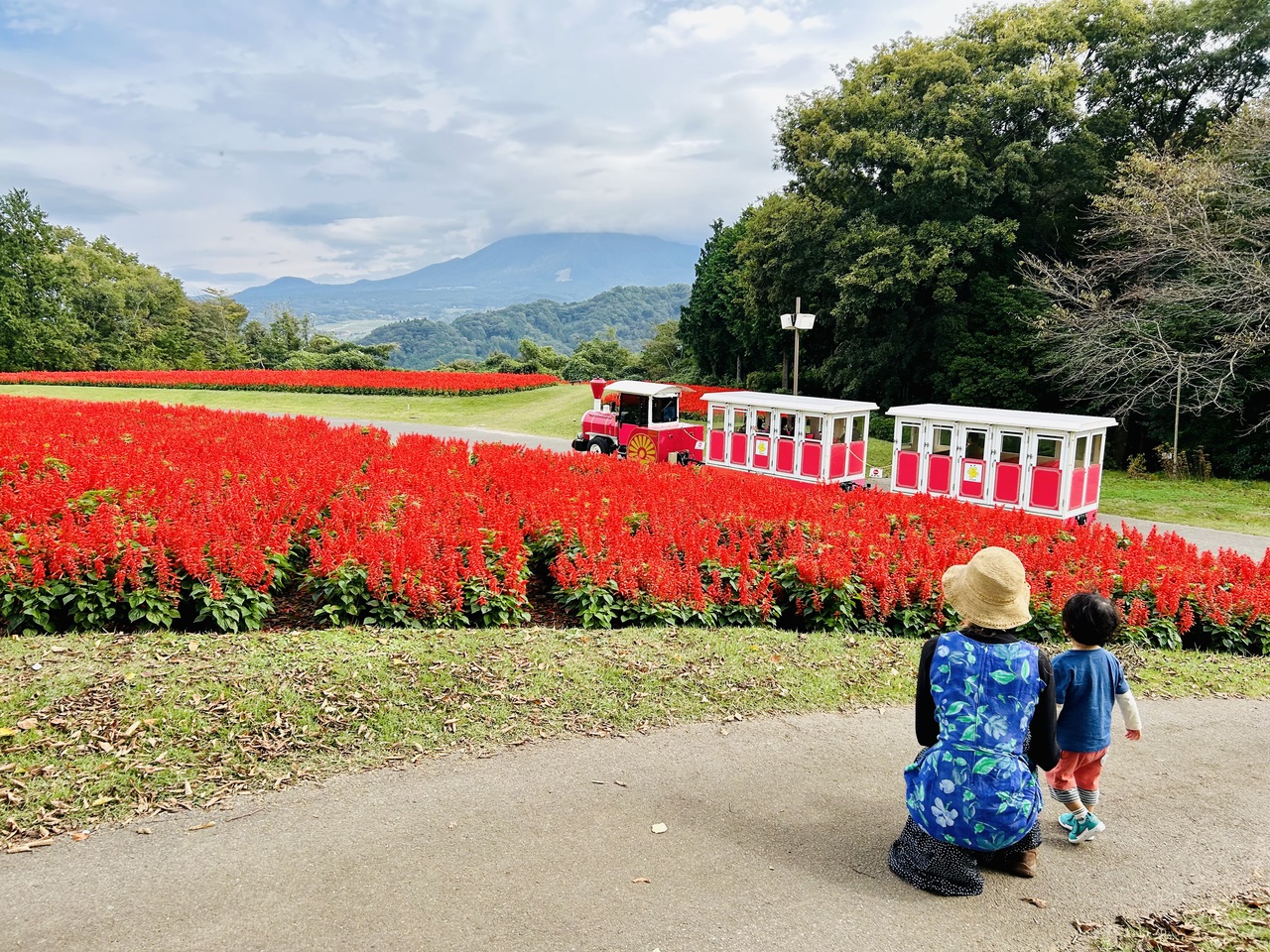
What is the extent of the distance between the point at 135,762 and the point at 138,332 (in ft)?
239

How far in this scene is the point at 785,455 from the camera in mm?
17297

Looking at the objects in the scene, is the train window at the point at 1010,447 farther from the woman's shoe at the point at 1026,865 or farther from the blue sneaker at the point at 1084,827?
the woman's shoe at the point at 1026,865

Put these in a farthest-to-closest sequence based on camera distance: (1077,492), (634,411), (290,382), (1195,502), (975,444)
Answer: (290,382), (634,411), (1195,502), (975,444), (1077,492)

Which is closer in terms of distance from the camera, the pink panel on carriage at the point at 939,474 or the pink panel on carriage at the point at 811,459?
the pink panel on carriage at the point at 939,474

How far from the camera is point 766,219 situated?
101 ft

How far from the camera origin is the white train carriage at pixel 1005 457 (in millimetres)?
14039

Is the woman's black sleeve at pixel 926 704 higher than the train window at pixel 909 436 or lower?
lower

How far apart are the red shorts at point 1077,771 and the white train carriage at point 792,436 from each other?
1245 cm

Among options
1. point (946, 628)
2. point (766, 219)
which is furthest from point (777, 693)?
point (766, 219)

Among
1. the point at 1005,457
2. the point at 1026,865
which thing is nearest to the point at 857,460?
the point at 1005,457

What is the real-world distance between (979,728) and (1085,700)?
0.97 metres

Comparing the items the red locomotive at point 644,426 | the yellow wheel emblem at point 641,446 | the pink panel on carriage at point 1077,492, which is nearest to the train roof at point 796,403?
the red locomotive at point 644,426

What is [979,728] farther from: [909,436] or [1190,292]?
[1190,292]

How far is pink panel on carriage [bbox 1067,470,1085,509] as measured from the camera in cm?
1415
